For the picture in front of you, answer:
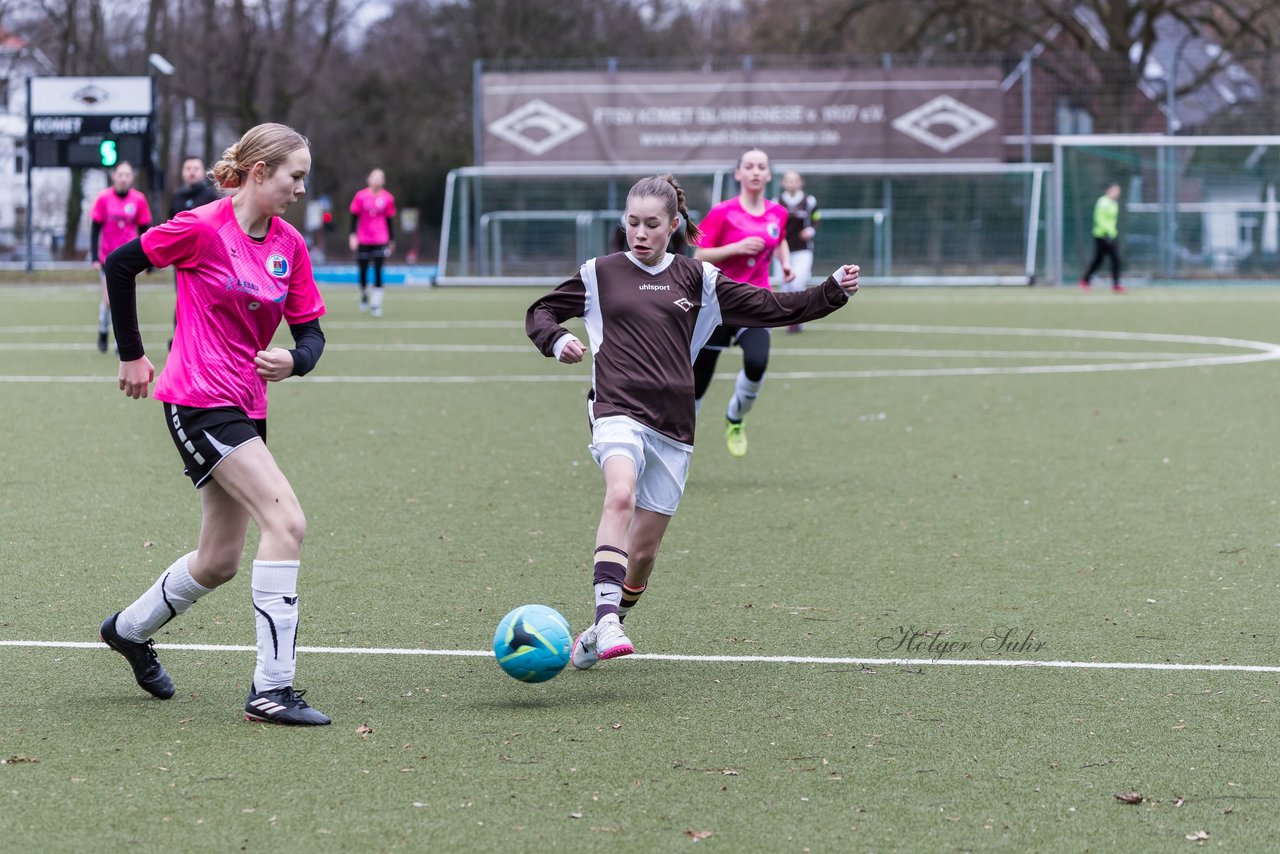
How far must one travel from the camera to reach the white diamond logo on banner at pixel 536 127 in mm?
36562

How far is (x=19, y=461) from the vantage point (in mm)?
11062

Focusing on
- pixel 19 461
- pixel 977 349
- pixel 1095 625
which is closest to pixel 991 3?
pixel 977 349

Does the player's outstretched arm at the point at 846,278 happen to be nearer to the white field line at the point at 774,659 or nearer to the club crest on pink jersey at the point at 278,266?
the white field line at the point at 774,659

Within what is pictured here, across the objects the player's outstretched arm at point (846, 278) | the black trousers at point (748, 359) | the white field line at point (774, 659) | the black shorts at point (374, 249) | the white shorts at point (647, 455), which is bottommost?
the white field line at point (774, 659)

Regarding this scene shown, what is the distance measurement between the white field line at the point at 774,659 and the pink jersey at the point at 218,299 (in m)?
1.21

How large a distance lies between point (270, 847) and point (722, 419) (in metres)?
9.82

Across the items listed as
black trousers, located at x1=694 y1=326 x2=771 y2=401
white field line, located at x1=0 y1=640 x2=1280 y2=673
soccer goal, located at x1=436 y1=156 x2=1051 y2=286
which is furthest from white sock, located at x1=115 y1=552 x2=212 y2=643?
soccer goal, located at x1=436 y1=156 x2=1051 y2=286

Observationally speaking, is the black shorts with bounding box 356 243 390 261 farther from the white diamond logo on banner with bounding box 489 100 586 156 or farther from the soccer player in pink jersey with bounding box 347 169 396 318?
the white diamond logo on banner with bounding box 489 100 586 156

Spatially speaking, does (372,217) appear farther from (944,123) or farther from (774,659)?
(774,659)

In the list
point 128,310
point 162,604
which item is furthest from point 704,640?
point 128,310

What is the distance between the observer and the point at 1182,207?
34969 millimetres

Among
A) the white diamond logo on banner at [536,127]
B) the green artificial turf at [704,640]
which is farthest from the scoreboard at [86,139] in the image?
the green artificial turf at [704,640]

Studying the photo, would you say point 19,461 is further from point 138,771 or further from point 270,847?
point 270,847

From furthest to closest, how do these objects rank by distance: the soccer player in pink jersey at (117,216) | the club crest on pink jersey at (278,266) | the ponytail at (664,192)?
the soccer player in pink jersey at (117,216)
the ponytail at (664,192)
the club crest on pink jersey at (278,266)
